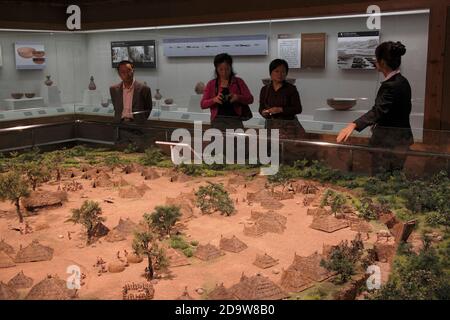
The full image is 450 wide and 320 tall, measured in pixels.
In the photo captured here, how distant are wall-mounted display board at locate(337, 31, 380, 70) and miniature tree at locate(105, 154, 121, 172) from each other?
316 centimetres

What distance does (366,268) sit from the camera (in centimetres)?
284

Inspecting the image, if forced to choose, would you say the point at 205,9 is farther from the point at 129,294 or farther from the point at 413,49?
the point at 129,294

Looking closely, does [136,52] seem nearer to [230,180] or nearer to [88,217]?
[230,180]

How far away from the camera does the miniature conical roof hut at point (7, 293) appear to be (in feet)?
8.17

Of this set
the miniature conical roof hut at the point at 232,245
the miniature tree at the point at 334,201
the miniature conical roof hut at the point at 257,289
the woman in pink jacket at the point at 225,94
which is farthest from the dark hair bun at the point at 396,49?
the miniature conical roof hut at the point at 257,289

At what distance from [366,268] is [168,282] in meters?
1.04

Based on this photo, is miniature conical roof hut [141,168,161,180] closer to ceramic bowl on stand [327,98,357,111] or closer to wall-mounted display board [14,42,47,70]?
ceramic bowl on stand [327,98,357,111]

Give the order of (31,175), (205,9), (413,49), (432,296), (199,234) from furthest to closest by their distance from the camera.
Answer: (205,9)
(413,49)
(31,175)
(199,234)
(432,296)

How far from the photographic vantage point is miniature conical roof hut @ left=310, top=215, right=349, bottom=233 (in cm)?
351

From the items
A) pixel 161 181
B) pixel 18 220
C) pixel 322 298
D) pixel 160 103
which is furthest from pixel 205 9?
pixel 322 298

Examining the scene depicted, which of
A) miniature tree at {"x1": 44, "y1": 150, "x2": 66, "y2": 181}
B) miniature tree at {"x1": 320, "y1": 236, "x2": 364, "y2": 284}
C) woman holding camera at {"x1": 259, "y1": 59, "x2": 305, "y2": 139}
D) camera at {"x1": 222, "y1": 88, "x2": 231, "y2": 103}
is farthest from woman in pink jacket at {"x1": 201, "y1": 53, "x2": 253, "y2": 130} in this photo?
miniature tree at {"x1": 320, "y1": 236, "x2": 364, "y2": 284}

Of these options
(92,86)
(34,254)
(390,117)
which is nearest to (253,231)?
(34,254)

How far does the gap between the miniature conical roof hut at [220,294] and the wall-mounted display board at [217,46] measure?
210 inches

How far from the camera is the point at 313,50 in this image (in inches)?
278
